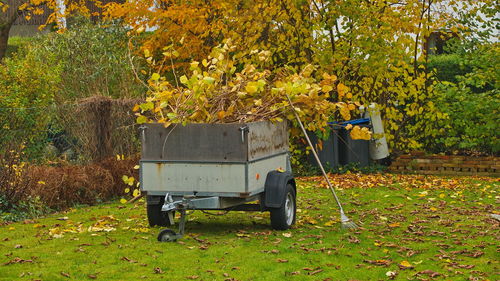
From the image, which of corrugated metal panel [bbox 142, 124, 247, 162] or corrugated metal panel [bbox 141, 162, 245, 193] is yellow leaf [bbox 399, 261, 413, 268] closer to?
corrugated metal panel [bbox 141, 162, 245, 193]

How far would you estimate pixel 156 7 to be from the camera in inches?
804

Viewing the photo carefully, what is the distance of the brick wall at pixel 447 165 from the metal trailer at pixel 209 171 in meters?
7.92

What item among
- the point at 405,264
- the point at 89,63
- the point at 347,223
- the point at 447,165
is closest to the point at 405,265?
the point at 405,264

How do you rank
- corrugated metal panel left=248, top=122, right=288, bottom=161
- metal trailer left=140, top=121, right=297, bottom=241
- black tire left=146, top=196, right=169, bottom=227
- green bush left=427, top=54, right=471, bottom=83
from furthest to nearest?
green bush left=427, top=54, right=471, bottom=83 → black tire left=146, top=196, right=169, bottom=227 → corrugated metal panel left=248, top=122, right=288, bottom=161 → metal trailer left=140, top=121, right=297, bottom=241

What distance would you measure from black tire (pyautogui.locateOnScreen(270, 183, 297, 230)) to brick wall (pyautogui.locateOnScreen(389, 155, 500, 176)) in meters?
7.52

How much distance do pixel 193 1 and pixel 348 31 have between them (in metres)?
3.93

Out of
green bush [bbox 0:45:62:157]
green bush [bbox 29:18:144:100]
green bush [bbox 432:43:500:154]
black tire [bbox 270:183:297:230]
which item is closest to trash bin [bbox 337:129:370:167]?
green bush [bbox 432:43:500:154]

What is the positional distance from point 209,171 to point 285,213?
46.6 inches

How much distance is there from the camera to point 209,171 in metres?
9.87

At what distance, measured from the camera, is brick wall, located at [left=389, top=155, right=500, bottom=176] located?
17156mm

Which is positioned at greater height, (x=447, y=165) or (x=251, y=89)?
(x=251, y=89)

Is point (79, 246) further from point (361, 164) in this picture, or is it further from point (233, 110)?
point (361, 164)

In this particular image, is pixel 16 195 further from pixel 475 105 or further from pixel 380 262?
pixel 475 105

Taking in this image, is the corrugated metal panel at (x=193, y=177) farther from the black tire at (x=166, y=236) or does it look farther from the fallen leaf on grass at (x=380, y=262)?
the fallen leaf on grass at (x=380, y=262)
